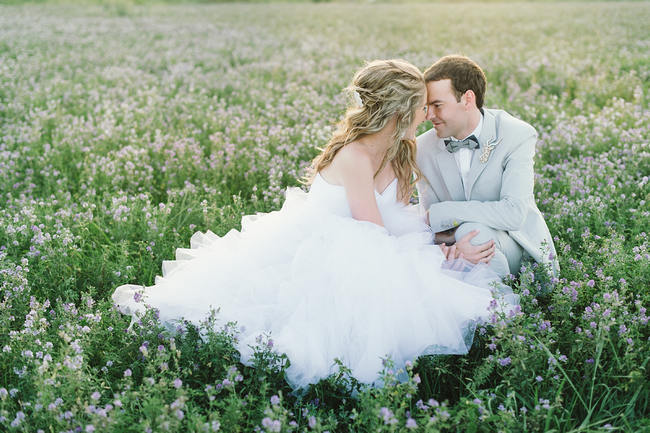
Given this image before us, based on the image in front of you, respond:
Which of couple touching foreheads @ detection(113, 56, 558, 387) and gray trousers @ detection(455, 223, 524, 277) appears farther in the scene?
gray trousers @ detection(455, 223, 524, 277)

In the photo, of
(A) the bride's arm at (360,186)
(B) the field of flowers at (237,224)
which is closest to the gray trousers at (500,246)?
(B) the field of flowers at (237,224)

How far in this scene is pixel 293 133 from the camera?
7.06 meters

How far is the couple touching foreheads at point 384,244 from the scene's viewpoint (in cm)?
348

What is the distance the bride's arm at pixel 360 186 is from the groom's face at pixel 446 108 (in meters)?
0.72

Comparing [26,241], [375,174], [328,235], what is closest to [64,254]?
[26,241]

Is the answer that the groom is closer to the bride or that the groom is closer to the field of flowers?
the bride

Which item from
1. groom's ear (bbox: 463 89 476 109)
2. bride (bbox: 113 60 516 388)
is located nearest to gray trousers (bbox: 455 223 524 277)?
bride (bbox: 113 60 516 388)

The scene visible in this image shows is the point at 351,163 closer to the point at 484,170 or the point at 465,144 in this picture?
the point at 465,144

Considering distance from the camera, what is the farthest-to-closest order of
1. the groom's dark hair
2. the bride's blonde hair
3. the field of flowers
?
1. the groom's dark hair
2. the bride's blonde hair
3. the field of flowers

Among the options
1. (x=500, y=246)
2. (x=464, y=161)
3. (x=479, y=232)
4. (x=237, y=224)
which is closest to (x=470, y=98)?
(x=464, y=161)

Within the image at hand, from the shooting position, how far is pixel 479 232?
13.8 ft

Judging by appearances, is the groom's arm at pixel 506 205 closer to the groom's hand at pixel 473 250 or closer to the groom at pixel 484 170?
the groom at pixel 484 170

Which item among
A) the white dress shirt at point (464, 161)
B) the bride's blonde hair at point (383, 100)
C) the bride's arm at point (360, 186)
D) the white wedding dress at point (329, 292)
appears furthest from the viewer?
the white dress shirt at point (464, 161)

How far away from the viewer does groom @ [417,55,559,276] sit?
168 inches
